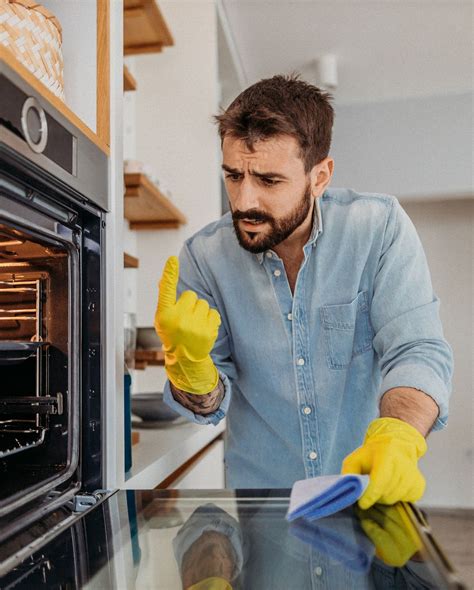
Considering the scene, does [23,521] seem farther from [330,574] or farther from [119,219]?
[119,219]

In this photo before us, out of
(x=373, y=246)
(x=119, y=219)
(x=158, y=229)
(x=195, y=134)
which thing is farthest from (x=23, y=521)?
(x=195, y=134)

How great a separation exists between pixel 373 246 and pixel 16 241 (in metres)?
0.76

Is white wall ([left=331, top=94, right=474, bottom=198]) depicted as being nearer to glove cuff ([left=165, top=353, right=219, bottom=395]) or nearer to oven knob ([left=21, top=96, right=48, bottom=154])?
glove cuff ([left=165, top=353, right=219, bottom=395])

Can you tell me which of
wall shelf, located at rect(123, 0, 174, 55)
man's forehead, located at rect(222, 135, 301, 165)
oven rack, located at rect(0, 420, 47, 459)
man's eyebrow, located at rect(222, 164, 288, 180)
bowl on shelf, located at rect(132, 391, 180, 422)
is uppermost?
wall shelf, located at rect(123, 0, 174, 55)

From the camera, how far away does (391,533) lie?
694 mm

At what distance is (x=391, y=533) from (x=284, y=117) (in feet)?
2.82

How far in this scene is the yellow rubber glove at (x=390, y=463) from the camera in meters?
0.81

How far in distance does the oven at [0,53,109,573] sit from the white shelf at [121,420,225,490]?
0.55 feet

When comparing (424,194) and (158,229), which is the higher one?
(424,194)

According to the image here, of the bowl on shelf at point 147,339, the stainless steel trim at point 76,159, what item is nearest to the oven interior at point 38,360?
the stainless steel trim at point 76,159

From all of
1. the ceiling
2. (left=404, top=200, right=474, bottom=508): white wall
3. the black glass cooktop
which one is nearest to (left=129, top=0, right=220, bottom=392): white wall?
Result: the ceiling

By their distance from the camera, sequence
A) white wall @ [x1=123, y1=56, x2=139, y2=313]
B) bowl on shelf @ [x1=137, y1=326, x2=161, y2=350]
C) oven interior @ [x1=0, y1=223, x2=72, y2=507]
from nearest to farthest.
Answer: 1. oven interior @ [x1=0, y1=223, x2=72, y2=507]
2. bowl on shelf @ [x1=137, y1=326, x2=161, y2=350]
3. white wall @ [x1=123, y1=56, x2=139, y2=313]

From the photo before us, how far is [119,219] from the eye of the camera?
3.57ft

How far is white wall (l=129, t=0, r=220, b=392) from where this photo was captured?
242cm
